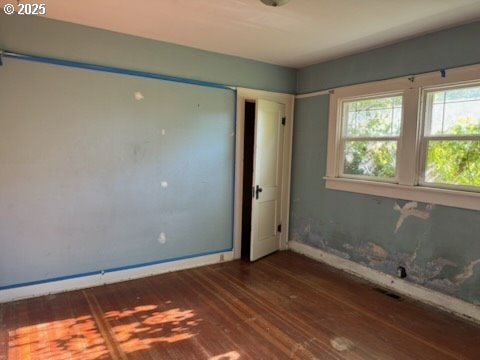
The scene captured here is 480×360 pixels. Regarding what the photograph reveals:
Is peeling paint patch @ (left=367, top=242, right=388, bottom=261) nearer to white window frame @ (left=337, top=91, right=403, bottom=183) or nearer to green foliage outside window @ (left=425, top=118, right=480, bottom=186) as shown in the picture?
white window frame @ (left=337, top=91, right=403, bottom=183)

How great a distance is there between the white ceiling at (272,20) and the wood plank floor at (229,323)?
253 centimetres

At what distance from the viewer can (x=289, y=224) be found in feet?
15.3

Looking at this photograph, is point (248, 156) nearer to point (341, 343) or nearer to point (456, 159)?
point (456, 159)

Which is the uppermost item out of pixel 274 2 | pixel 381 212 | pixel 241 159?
pixel 274 2

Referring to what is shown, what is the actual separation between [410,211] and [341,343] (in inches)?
60.6

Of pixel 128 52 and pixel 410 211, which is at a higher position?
pixel 128 52

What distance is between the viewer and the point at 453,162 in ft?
9.75

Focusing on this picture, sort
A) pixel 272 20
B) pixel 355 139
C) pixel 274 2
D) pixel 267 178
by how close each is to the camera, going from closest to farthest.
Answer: pixel 274 2
pixel 272 20
pixel 355 139
pixel 267 178

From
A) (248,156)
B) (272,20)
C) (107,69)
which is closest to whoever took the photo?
(272,20)

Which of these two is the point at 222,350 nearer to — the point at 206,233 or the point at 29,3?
the point at 206,233

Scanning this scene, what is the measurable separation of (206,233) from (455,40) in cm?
317

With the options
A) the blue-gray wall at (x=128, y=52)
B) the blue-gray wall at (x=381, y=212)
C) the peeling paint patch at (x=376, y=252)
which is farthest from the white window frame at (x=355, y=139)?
the blue-gray wall at (x=128, y=52)

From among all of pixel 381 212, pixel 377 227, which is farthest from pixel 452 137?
pixel 377 227

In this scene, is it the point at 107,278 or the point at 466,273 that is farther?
the point at 107,278
